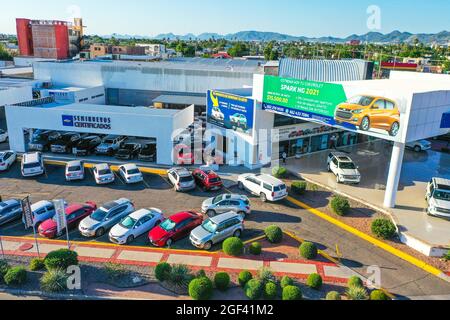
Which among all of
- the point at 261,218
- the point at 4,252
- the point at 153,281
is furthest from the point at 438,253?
the point at 4,252

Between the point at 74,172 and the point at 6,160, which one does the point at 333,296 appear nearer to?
the point at 74,172

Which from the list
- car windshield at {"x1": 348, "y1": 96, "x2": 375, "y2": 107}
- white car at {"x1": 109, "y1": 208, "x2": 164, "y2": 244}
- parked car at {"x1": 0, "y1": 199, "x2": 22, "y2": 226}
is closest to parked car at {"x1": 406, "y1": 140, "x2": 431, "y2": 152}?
car windshield at {"x1": 348, "y1": 96, "x2": 375, "y2": 107}

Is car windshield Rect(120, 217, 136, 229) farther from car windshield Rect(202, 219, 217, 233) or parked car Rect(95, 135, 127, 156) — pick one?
parked car Rect(95, 135, 127, 156)

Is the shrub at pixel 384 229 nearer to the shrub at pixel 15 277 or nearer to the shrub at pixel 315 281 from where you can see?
the shrub at pixel 315 281

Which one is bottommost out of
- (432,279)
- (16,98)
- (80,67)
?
(432,279)

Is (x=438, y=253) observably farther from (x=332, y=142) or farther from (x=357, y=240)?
(x=332, y=142)

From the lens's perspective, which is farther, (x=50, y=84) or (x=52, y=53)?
(x=52, y=53)

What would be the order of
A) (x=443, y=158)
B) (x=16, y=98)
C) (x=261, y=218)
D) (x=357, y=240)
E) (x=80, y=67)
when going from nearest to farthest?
(x=357, y=240), (x=261, y=218), (x=443, y=158), (x=16, y=98), (x=80, y=67)

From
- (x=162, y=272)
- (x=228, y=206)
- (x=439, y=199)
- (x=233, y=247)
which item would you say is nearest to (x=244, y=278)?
(x=233, y=247)
